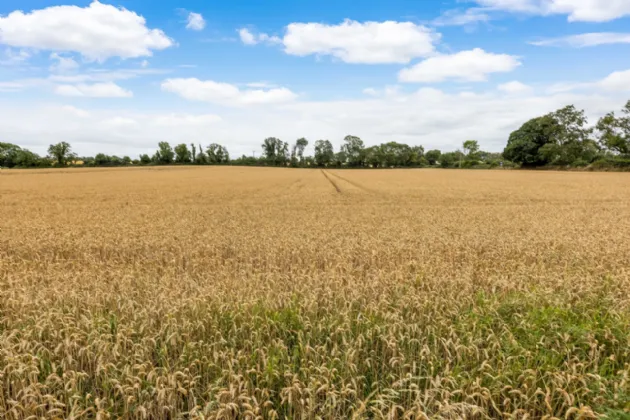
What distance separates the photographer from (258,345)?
4.72 metres

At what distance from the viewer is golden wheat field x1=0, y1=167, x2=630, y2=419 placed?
3818 mm

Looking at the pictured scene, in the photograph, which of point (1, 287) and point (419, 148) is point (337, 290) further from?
point (419, 148)

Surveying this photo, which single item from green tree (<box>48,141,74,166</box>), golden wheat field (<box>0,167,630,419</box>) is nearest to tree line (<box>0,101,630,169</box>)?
green tree (<box>48,141,74,166</box>)

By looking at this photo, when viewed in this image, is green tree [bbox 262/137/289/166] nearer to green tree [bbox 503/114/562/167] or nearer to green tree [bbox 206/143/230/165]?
green tree [bbox 206/143/230/165]

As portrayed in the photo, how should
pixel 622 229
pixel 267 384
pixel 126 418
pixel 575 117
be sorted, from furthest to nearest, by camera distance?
pixel 575 117
pixel 622 229
pixel 267 384
pixel 126 418

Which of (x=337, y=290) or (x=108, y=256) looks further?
(x=108, y=256)

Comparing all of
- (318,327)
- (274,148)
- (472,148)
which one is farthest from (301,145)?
(318,327)

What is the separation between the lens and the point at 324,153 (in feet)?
515

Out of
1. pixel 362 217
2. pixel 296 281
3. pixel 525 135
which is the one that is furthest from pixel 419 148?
pixel 296 281

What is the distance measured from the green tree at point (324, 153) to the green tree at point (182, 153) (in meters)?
52.3

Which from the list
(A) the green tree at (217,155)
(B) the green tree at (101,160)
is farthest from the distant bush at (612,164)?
(B) the green tree at (101,160)

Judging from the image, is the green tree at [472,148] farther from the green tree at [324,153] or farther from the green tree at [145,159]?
the green tree at [145,159]

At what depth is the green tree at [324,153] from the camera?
153250mm

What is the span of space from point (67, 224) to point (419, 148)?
173208mm
